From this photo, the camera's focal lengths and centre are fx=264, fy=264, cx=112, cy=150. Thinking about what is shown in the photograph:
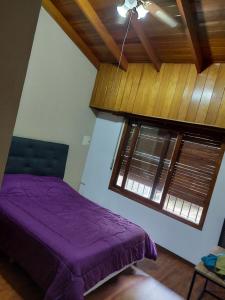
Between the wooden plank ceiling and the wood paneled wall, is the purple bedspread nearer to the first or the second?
the wood paneled wall

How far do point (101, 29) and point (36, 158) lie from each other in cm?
204

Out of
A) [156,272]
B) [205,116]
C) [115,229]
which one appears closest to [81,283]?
[115,229]

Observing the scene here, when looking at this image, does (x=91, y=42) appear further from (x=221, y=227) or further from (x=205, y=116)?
(x=221, y=227)

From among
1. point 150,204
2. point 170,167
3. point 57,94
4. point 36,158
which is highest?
point 57,94

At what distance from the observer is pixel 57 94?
159 inches

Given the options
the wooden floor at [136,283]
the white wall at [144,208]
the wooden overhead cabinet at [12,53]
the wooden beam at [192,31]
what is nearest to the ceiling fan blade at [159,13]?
the wooden beam at [192,31]

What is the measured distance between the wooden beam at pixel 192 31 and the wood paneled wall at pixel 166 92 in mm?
172

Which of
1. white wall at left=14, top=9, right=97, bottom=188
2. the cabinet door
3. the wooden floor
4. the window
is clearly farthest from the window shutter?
white wall at left=14, top=9, right=97, bottom=188

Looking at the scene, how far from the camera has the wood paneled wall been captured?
318 cm

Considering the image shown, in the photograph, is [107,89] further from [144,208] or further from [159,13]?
[144,208]

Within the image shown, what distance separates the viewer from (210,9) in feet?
8.50

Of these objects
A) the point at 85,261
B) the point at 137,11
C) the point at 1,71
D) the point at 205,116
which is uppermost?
the point at 137,11

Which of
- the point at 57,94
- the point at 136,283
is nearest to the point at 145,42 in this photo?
the point at 57,94

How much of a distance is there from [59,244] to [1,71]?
188 cm
